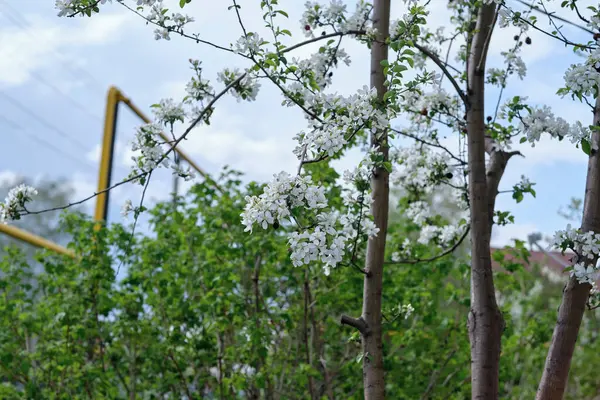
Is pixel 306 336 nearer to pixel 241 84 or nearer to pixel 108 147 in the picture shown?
pixel 241 84

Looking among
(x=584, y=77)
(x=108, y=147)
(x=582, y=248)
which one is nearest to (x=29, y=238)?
(x=108, y=147)

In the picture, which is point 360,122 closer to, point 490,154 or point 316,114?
point 316,114

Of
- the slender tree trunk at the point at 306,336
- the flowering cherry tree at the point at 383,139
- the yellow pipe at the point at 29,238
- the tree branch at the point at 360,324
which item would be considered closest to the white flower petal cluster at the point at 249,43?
the flowering cherry tree at the point at 383,139

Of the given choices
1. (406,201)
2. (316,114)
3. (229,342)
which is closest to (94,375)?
(229,342)

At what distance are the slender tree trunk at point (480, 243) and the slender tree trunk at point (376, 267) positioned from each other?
1.27ft

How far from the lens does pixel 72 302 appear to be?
4.24 metres

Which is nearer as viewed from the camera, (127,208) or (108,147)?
(127,208)

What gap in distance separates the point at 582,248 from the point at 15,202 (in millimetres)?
2037

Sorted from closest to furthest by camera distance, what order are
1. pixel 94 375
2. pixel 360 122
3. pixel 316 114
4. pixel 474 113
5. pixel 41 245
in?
pixel 360 122, pixel 316 114, pixel 474 113, pixel 94 375, pixel 41 245

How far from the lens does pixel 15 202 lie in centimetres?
293

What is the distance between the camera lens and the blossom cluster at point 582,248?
2.79 meters

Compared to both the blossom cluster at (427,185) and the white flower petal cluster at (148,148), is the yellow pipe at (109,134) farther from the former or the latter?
the white flower petal cluster at (148,148)

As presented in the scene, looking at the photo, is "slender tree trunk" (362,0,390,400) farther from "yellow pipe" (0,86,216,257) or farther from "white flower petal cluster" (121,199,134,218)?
"yellow pipe" (0,86,216,257)

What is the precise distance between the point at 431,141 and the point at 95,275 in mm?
1869
